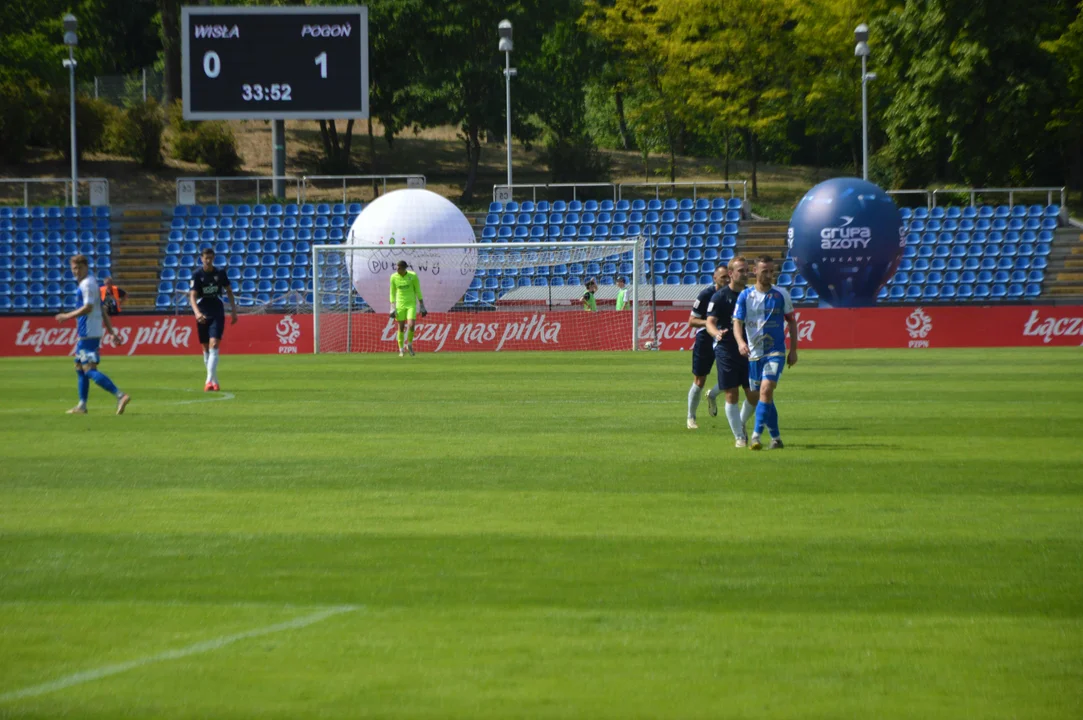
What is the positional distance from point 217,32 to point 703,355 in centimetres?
3037

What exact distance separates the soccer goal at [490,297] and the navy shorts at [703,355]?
59.2 feet

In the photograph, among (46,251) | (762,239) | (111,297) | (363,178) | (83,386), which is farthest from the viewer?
(363,178)

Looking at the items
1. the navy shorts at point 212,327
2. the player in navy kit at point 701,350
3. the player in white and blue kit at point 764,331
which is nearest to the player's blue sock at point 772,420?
the player in white and blue kit at point 764,331

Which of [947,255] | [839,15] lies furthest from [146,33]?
[947,255]

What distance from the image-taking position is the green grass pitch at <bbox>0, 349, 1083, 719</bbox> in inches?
215

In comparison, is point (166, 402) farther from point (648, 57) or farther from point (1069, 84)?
point (648, 57)

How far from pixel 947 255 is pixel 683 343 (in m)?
13.4

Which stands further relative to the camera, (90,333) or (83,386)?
(83,386)

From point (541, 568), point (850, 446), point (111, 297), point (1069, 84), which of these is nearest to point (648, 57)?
point (1069, 84)

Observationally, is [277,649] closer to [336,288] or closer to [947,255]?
[336,288]

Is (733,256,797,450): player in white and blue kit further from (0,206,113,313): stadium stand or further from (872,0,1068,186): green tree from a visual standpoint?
(872,0,1068,186): green tree

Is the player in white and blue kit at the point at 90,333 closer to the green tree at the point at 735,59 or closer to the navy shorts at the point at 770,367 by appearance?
the navy shorts at the point at 770,367

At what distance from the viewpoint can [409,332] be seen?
3231 cm

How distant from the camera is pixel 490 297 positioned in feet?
141
